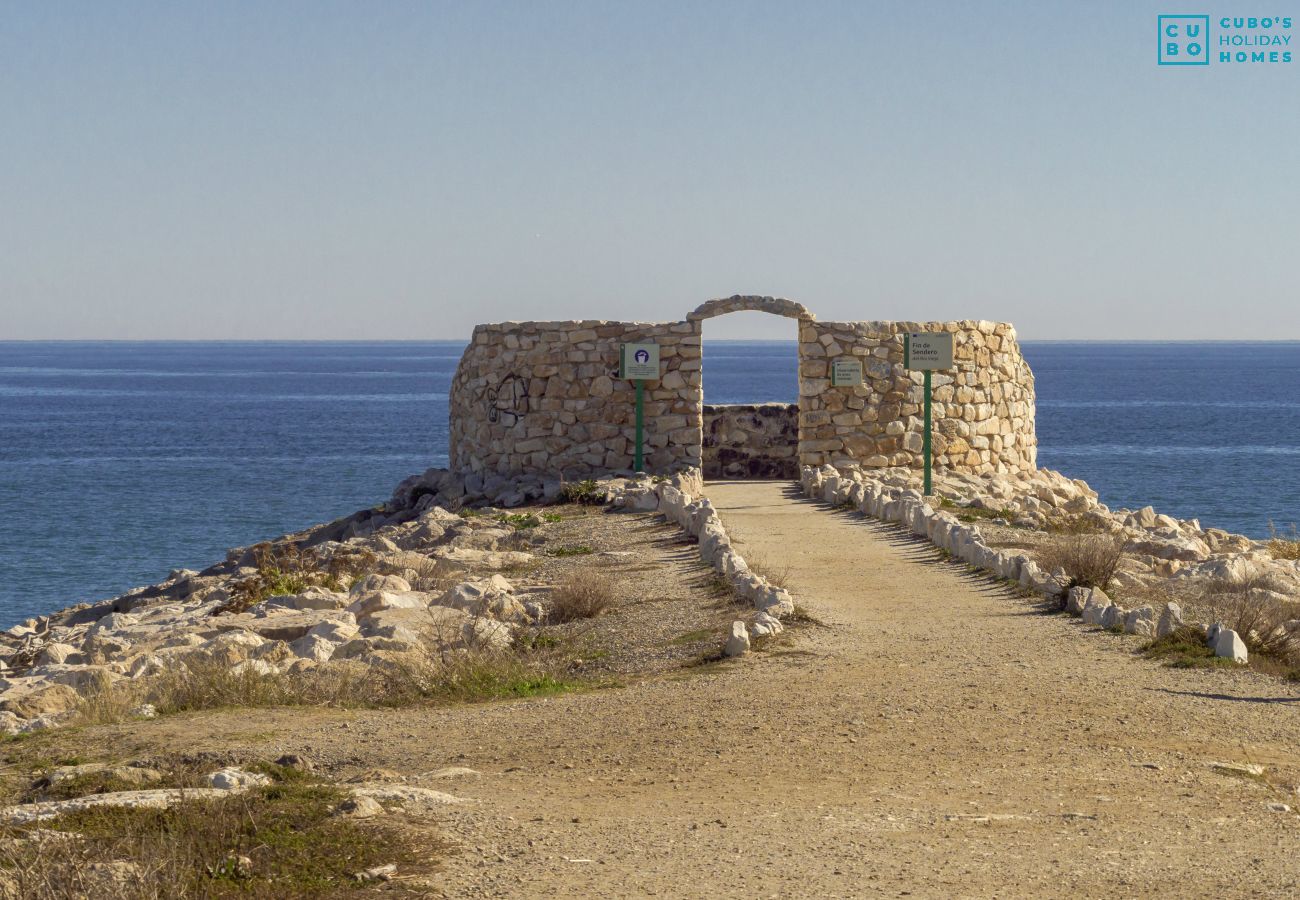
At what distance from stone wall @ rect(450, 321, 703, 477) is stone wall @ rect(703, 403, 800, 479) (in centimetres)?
294

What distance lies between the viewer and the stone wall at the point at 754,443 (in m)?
25.2

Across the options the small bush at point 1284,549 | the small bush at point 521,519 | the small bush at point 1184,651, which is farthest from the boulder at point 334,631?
the small bush at point 1284,549

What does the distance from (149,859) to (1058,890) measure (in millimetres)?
3413

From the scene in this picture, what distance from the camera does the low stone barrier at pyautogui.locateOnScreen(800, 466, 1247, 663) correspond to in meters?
10.6

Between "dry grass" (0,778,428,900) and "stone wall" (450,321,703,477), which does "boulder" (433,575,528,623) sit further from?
"stone wall" (450,321,703,477)

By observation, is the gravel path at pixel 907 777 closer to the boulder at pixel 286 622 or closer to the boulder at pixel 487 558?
the boulder at pixel 286 622

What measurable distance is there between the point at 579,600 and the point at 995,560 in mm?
3822

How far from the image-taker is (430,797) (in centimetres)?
703

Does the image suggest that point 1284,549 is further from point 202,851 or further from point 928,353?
point 202,851

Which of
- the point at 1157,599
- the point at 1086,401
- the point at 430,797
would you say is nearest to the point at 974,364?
the point at 1157,599

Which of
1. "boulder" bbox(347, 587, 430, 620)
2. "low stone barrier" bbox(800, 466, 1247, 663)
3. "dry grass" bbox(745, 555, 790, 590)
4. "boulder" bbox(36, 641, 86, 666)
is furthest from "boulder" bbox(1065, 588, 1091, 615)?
"boulder" bbox(36, 641, 86, 666)

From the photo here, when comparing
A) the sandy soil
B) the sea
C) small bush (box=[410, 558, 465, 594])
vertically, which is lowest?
the sea

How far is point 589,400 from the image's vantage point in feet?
73.3

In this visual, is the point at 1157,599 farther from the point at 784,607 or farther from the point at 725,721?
the point at 725,721
